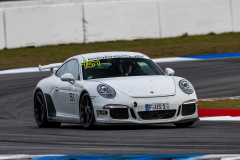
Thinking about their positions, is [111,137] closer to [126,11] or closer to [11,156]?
[11,156]

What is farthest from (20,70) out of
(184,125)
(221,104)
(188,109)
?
(188,109)

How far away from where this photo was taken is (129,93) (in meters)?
7.82

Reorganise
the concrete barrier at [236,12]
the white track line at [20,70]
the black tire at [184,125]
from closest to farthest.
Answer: the black tire at [184,125] → the white track line at [20,70] → the concrete barrier at [236,12]

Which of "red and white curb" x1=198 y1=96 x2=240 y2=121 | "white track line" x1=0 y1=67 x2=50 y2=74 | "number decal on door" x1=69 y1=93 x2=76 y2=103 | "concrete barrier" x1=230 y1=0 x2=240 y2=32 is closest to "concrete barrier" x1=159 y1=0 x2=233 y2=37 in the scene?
"concrete barrier" x1=230 y1=0 x2=240 y2=32

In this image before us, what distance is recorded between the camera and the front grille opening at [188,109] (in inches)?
313

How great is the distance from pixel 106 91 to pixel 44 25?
1519cm

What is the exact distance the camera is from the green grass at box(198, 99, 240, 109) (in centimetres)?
1030

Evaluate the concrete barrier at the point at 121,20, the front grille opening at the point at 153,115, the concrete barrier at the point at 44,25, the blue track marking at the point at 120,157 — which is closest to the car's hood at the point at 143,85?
the front grille opening at the point at 153,115

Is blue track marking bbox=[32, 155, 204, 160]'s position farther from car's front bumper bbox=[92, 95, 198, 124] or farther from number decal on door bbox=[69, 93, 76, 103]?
number decal on door bbox=[69, 93, 76, 103]

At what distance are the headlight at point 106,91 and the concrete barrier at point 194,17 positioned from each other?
54.3ft

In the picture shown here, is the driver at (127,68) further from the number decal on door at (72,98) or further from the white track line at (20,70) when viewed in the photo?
the white track line at (20,70)

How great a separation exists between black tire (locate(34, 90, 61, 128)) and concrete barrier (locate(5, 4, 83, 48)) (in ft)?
41.7

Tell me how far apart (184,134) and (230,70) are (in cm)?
978

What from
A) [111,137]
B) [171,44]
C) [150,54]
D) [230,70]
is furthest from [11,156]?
[171,44]
